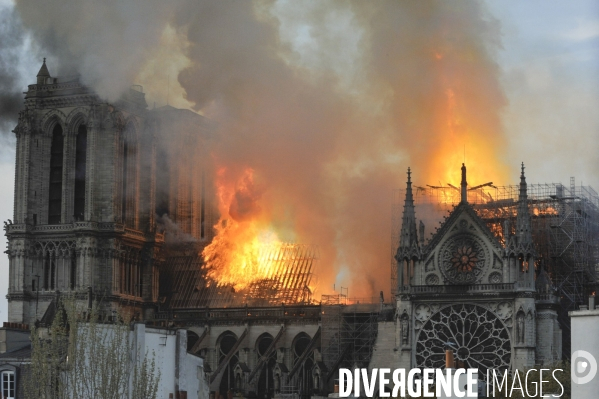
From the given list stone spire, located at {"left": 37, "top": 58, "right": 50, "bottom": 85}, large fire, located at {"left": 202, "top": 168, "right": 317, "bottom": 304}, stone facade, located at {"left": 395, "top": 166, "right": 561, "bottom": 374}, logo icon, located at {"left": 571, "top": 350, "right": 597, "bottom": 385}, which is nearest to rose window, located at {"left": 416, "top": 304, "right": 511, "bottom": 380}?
stone facade, located at {"left": 395, "top": 166, "right": 561, "bottom": 374}

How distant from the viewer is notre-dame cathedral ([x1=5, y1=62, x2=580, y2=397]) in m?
95.9

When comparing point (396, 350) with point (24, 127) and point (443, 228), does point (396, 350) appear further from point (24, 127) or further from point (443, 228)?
point (24, 127)

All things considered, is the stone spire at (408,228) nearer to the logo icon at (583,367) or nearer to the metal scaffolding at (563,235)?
the metal scaffolding at (563,235)

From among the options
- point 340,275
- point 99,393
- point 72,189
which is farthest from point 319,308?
point 99,393

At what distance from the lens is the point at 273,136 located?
117125mm

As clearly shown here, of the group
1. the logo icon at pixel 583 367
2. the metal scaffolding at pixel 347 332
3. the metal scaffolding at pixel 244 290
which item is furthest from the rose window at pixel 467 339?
the logo icon at pixel 583 367

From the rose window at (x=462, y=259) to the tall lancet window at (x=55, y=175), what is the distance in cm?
3485

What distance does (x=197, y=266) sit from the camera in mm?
122812

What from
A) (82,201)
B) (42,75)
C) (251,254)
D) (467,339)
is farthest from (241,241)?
(467,339)

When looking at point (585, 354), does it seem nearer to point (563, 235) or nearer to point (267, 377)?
point (563, 235)

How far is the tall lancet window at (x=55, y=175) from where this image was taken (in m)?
121

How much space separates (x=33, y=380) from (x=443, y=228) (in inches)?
1451

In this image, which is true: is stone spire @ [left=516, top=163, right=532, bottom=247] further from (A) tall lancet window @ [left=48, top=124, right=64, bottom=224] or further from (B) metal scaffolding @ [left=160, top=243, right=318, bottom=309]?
(A) tall lancet window @ [left=48, top=124, right=64, bottom=224]

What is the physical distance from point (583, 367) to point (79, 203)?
3100 inches
